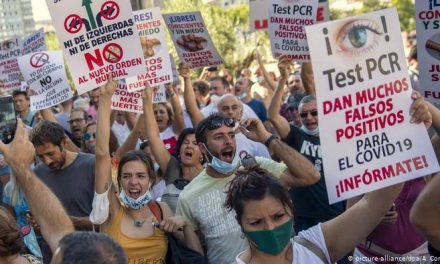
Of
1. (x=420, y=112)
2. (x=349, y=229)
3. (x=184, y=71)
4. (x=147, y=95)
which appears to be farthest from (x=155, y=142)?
(x=349, y=229)

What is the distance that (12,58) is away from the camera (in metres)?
11.8

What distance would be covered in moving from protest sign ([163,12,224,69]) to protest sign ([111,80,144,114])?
127 centimetres

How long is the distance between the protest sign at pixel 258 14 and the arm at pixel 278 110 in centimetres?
367

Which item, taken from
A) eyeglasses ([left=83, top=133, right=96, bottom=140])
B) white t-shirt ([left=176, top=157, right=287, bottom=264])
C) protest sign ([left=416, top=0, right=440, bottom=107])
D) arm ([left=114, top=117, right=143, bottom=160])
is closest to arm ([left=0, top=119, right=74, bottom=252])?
white t-shirt ([left=176, top=157, right=287, bottom=264])

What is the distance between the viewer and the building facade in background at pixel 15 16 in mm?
15938

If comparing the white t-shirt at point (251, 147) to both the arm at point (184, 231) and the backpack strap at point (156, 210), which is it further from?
the arm at point (184, 231)

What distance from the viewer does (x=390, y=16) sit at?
3.93 metres

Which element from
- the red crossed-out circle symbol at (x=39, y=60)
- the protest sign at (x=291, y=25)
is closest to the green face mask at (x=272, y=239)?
the protest sign at (x=291, y=25)

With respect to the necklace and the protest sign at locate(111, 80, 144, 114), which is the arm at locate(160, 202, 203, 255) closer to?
the necklace

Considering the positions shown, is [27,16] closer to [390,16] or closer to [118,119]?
[118,119]

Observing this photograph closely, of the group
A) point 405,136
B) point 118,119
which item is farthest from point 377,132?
point 118,119

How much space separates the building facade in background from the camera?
52.3 ft

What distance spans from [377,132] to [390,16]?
1.85 ft

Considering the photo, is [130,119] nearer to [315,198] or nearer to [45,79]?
[45,79]
